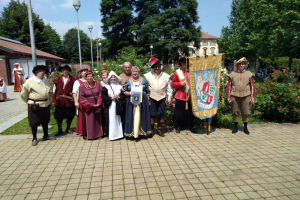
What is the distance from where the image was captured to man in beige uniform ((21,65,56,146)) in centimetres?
468

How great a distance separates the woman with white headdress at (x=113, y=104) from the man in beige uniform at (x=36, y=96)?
132 centimetres

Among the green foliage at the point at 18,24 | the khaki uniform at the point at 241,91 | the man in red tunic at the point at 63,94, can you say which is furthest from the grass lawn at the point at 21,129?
the green foliage at the point at 18,24

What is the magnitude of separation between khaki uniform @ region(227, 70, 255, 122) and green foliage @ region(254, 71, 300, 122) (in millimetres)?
1615

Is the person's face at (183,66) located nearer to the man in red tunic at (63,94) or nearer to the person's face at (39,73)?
the man in red tunic at (63,94)

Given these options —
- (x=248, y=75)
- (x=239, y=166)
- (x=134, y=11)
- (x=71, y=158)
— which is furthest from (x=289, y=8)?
(x=134, y=11)

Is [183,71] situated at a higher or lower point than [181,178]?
higher

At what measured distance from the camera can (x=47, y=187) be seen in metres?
3.20

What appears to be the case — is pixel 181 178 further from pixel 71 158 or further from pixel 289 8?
pixel 289 8

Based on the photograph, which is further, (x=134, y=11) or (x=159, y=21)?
(x=134, y=11)

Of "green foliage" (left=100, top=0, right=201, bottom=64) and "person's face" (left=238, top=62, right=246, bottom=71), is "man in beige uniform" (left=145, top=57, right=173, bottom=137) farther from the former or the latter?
"green foliage" (left=100, top=0, right=201, bottom=64)

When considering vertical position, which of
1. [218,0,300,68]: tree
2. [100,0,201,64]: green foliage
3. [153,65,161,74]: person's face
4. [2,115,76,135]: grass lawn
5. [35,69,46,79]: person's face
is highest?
[100,0,201,64]: green foliage

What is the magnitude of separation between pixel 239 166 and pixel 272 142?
5.60ft

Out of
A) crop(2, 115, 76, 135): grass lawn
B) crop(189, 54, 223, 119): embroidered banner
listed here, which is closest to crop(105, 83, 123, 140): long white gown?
crop(2, 115, 76, 135): grass lawn

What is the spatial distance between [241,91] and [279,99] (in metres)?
2.06
